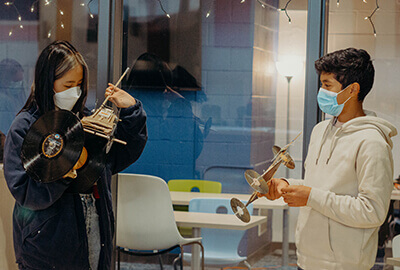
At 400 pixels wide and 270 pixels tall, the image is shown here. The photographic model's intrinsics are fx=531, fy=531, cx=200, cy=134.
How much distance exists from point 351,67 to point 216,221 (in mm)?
1258

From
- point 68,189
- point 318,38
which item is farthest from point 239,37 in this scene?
point 68,189

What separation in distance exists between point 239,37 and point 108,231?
1.34 m

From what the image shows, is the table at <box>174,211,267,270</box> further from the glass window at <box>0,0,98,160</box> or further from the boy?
the glass window at <box>0,0,98,160</box>

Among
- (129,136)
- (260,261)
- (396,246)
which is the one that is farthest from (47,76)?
(396,246)

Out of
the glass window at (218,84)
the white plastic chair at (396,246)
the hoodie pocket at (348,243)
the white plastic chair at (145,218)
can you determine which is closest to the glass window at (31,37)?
the glass window at (218,84)

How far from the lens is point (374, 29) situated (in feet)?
9.05

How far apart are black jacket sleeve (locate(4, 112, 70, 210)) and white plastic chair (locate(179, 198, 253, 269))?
3.47 ft

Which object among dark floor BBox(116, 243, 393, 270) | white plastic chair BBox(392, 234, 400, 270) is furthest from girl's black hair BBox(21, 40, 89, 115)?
white plastic chair BBox(392, 234, 400, 270)

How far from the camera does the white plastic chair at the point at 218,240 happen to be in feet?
9.82

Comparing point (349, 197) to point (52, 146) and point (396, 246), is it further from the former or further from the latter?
point (52, 146)

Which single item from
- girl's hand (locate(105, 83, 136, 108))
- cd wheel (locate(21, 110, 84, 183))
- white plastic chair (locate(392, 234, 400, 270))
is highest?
girl's hand (locate(105, 83, 136, 108))

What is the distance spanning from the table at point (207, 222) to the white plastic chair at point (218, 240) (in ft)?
0.13

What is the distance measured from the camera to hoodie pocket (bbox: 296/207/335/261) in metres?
2.09

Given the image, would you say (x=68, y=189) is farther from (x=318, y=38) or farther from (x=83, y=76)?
(x=318, y=38)
